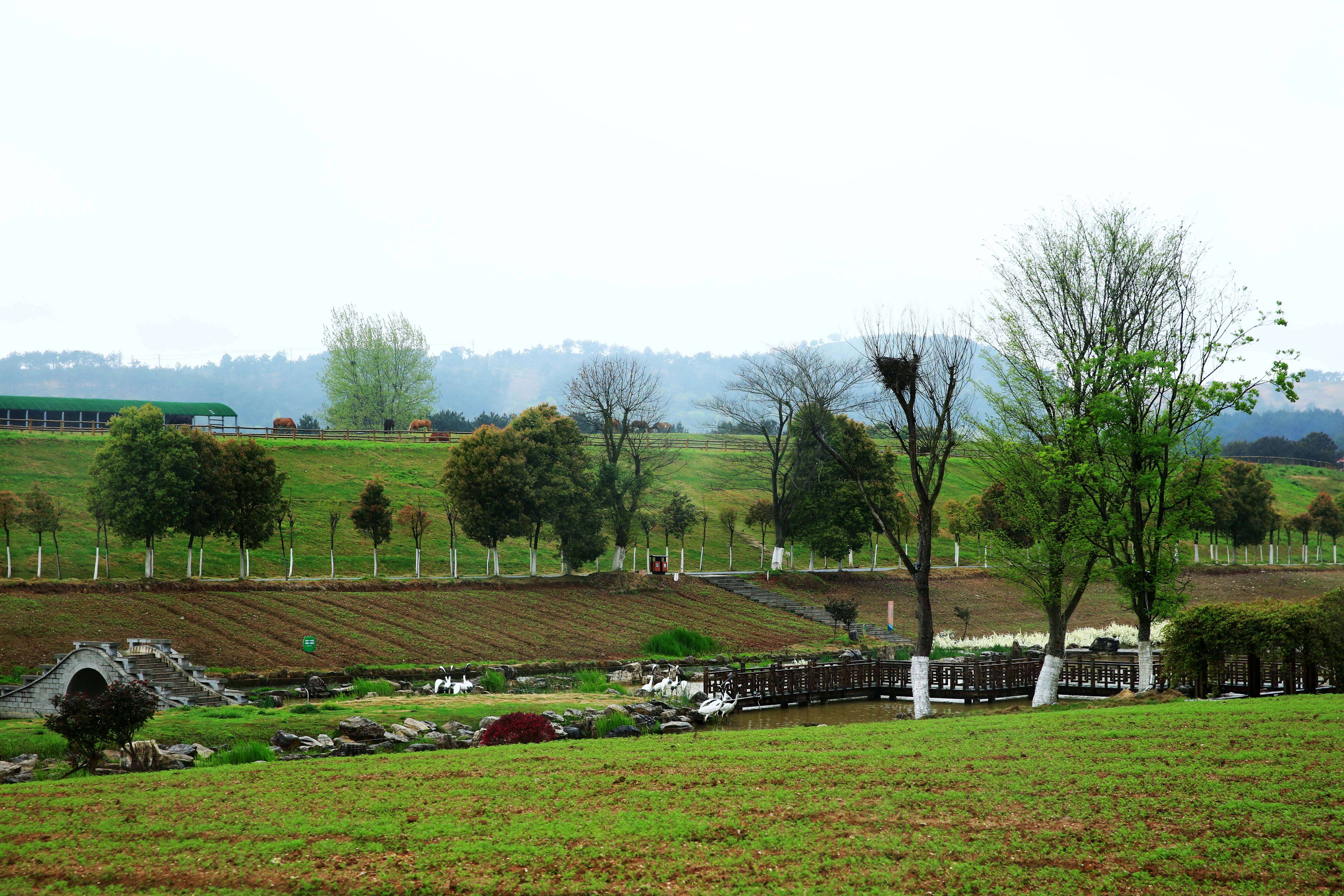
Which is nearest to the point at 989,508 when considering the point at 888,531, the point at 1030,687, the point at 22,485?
the point at 1030,687

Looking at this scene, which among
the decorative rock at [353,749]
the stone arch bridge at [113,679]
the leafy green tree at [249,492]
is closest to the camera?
the decorative rock at [353,749]

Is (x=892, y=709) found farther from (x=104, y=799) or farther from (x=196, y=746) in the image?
(x=104, y=799)

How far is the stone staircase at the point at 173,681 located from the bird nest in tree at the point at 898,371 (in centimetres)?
1802

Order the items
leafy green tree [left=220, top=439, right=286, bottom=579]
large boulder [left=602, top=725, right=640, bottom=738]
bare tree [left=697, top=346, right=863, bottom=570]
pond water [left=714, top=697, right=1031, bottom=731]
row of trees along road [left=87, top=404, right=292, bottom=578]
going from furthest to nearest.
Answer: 1. bare tree [left=697, top=346, right=863, bottom=570]
2. leafy green tree [left=220, top=439, right=286, bottom=579]
3. row of trees along road [left=87, top=404, right=292, bottom=578]
4. pond water [left=714, top=697, right=1031, bottom=731]
5. large boulder [left=602, top=725, right=640, bottom=738]

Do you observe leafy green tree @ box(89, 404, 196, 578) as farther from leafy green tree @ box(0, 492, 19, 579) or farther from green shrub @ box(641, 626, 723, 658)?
green shrub @ box(641, 626, 723, 658)

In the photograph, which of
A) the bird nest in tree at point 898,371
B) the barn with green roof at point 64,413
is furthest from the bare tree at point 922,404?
the barn with green roof at point 64,413

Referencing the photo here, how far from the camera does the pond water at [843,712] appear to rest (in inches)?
915

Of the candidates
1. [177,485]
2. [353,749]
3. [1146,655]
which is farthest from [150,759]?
[177,485]

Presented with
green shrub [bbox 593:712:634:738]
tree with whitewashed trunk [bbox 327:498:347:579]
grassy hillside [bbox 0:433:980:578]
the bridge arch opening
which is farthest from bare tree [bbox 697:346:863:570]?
the bridge arch opening

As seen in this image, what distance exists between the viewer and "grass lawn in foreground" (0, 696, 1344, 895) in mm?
7594

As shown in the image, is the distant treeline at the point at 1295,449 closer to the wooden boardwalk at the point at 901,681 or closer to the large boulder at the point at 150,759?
the wooden boardwalk at the point at 901,681

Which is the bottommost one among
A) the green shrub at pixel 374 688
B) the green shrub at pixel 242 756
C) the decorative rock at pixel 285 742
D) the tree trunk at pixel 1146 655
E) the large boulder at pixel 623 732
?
the green shrub at pixel 374 688

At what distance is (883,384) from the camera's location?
20391mm

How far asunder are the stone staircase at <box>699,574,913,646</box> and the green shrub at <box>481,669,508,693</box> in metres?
18.8
